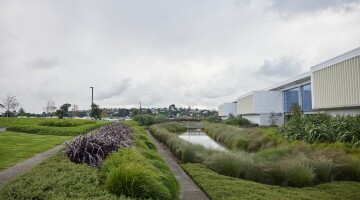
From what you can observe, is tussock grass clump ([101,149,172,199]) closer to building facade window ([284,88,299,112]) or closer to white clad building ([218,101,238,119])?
building facade window ([284,88,299,112])

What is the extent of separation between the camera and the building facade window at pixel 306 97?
138ft

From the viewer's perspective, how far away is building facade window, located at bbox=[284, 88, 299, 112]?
5006cm

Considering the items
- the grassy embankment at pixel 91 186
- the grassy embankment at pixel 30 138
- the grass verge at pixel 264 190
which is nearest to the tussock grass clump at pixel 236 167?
the grass verge at pixel 264 190

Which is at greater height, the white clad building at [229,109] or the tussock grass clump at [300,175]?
the white clad building at [229,109]

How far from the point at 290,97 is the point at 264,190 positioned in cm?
4697

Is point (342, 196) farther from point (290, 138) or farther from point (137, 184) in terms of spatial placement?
point (290, 138)

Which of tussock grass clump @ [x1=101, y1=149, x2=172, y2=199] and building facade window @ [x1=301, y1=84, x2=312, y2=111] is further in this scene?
building facade window @ [x1=301, y1=84, x2=312, y2=111]

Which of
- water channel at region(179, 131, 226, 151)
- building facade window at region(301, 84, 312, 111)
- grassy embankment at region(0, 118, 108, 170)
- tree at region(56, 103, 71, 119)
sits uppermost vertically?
building facade window at region(301, 84, 312, 111)

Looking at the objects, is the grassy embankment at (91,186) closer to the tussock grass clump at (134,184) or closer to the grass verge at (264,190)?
the tussock grass clump at (134,184)

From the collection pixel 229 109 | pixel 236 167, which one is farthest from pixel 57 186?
pixel 229 109

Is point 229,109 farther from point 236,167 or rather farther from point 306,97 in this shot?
point 236,167

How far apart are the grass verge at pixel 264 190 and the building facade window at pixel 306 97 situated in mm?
35614

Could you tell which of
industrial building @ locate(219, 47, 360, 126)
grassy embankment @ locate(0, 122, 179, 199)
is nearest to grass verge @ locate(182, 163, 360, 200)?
grassy embankment @ locate(0, 122, 179, 199)

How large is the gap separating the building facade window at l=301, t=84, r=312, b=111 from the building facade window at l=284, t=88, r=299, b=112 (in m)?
6.27
